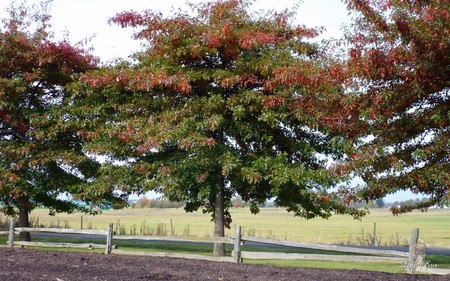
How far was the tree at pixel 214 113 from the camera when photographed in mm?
19359

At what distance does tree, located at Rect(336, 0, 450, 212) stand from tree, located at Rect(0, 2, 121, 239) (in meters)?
11.3

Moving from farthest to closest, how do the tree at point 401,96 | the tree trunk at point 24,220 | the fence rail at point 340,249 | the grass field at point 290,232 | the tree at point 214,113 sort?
the tree trunk at point 24,220, the grass field at point 290,232, the tree at point 214,113, the fence rail at point 340,249, the tree at point 401,96

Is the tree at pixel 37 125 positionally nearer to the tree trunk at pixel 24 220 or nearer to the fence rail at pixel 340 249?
the tree trunk at pixel 24 220

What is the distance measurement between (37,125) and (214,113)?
8.38 m

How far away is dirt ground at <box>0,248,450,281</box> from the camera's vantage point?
46.8ft

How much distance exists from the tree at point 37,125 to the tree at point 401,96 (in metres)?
11.3

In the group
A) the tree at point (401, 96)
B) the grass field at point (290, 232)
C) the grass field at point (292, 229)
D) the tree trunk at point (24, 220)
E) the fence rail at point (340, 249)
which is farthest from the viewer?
the grass field at point (292, 229)

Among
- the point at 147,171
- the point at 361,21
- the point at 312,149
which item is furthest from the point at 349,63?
the point at 147,171

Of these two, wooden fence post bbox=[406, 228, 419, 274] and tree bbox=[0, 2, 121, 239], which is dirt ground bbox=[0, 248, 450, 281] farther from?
tree bbox=[0, 2, 121, 239]

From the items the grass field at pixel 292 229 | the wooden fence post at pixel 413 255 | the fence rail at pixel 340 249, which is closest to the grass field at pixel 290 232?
the grass field at pixel 292 229

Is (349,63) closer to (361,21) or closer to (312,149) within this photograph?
(361,21)

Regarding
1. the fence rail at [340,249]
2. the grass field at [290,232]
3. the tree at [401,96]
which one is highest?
the tree at [401,96]

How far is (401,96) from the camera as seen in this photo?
14742mm

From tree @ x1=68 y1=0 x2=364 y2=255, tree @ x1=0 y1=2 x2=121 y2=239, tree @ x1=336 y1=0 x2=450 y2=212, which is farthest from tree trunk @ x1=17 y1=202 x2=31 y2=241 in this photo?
tree @ x1=336 y1=0 x2=450 y2=212
